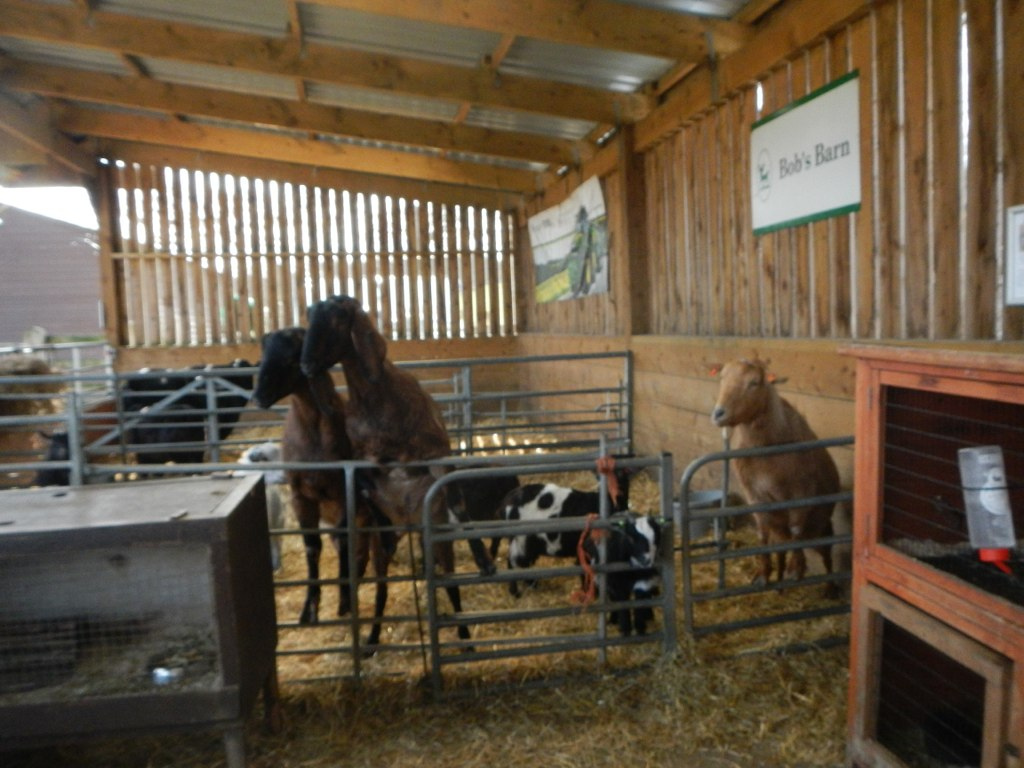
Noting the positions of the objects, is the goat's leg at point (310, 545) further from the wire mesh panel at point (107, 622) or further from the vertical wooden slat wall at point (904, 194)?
the vertical wooden slat wall at point (904, 194)

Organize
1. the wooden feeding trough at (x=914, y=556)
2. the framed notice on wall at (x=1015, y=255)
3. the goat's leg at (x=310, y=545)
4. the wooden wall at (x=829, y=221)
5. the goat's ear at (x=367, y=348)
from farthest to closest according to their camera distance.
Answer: the goat's leg at (x=310, y=545) < the goat's ear at (x=367, y=348) < the wooden wall at (x=829, y=221) < the framed notice on wall at (x=1015, y=255) < the wooden feeding trough at (x=914, y=556)

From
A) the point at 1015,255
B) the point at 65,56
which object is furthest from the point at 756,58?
the point at 65,56

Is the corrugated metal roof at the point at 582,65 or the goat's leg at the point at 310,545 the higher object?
the corrugated metal roof at the point at 582,65

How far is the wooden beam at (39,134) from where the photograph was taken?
9594 millimetres

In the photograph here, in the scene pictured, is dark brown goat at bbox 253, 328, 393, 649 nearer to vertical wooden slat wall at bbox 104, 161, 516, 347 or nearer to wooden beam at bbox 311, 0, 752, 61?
wooden beam at bbox 311, 0, 752, 61

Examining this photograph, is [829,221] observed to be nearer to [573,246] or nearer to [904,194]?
[904,194]

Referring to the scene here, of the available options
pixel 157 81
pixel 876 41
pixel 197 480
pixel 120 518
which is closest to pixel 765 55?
pixel 876 41

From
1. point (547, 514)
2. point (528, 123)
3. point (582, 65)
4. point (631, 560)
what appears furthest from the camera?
point (528, 123)

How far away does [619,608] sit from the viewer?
11.3ft

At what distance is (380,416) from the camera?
385cm

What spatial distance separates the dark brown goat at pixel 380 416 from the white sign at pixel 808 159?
2984mm

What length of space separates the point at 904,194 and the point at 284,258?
11162 millimetres

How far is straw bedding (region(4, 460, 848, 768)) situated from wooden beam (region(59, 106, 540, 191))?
8923 millimetres

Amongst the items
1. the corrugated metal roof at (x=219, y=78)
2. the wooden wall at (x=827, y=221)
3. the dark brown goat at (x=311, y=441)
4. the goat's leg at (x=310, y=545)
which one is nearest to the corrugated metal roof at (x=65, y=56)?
the corrugated metal roof at (x=219, y=78)
